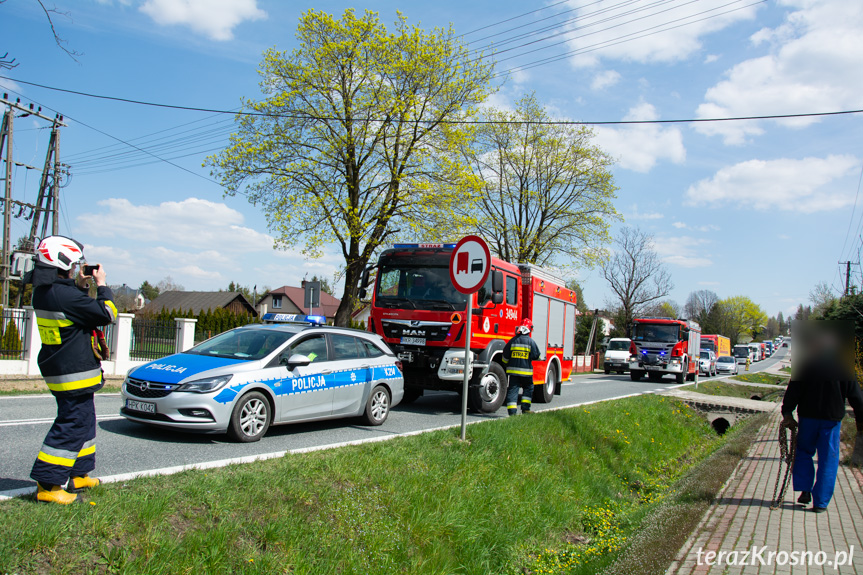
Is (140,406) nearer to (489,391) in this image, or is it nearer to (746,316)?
(489,391)

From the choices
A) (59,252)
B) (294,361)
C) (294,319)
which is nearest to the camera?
(59,252)

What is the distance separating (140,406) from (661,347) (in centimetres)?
2576

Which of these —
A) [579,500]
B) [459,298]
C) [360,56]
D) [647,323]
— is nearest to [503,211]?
[647,323]

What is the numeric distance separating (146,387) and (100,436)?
2.45ft

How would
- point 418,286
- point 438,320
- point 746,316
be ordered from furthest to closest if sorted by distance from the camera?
point 746,316 < point 418,286 < point 438,320

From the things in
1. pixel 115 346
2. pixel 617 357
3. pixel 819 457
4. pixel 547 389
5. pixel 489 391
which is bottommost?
pixel 617 357

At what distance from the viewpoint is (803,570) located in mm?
4379

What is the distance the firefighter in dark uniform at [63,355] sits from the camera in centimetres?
411

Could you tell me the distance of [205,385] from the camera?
6.95 m

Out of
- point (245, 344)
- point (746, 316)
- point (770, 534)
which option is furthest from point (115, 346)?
point (746, 316)

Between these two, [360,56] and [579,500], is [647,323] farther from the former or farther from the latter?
[579,500]

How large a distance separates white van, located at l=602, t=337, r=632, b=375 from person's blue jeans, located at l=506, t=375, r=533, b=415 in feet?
89.4

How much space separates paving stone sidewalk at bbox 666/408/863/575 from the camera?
174 inches

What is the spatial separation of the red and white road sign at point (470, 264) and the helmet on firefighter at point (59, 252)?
16.0 feet
